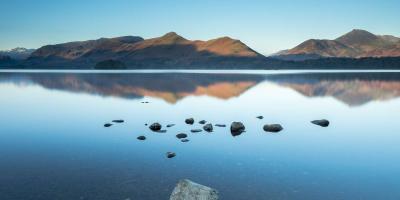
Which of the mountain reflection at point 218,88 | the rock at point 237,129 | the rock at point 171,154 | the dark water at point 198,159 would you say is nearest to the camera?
the dark water at point 198,159

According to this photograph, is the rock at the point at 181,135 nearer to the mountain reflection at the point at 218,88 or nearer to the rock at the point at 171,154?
the rock at the point at 171,154

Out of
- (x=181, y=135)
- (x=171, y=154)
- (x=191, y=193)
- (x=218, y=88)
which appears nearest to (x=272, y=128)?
(x=181, y=135)

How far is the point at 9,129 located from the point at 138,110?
49.3ft

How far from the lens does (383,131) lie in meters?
28.6

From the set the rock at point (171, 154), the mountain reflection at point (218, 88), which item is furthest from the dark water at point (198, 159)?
the mountain reflection at point (218, 88)

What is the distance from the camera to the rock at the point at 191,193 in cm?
1129

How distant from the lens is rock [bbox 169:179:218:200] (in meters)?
11.3

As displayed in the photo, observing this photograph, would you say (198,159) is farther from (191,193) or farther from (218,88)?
(218,88)

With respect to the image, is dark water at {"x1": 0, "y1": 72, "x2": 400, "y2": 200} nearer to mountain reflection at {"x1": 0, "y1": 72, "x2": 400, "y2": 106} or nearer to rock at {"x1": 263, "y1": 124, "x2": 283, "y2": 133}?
rock at {"x1": 263, "y1": 124, "x2": 283, "y2": 133}

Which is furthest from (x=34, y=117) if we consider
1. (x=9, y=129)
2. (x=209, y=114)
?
(x=209, y=114)

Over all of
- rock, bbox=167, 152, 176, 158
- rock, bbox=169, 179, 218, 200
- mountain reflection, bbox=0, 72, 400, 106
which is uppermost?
rock, bbox=169, 179, 218, 200

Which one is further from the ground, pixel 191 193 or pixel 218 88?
pixel 191 193

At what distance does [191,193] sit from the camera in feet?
37.2

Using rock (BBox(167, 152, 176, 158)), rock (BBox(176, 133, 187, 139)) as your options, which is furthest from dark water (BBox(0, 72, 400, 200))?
rock (BBox(176, 133, 187, 139))
